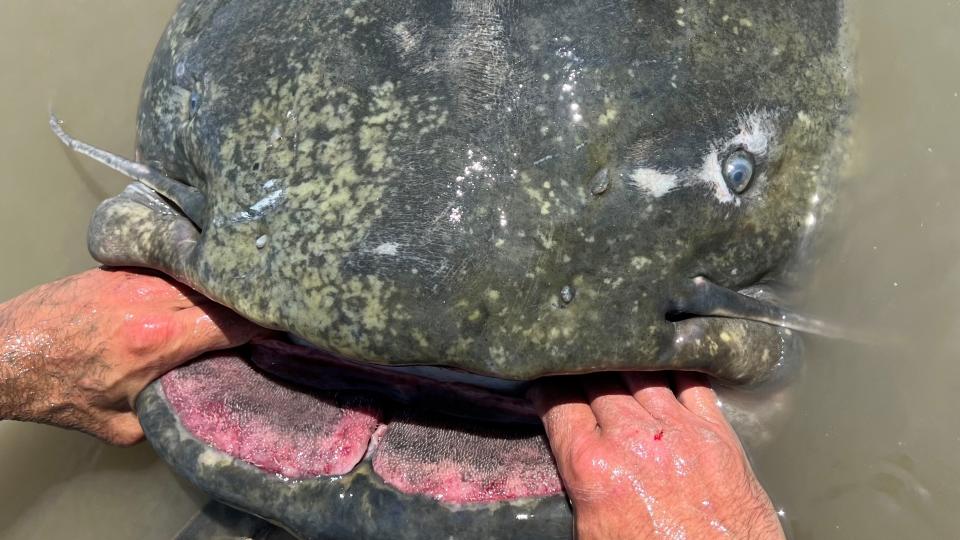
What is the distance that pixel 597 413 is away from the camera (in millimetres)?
2379

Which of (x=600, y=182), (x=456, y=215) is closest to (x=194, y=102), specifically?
(x=456, y=215)

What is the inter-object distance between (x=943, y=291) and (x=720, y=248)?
68 centimetres

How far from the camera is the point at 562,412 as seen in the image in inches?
94.0

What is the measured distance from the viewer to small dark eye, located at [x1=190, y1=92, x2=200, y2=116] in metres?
2.45

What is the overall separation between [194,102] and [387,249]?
2.61ft

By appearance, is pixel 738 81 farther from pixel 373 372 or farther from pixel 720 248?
pixel 373 372

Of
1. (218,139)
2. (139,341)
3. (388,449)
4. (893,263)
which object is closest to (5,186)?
(139,341)

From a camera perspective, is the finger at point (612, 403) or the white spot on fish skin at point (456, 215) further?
the finger at point (612, 403)

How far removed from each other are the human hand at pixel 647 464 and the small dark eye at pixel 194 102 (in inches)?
47.5

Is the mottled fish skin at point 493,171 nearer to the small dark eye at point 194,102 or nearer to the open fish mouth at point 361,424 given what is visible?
the small dark eye at point 194,102

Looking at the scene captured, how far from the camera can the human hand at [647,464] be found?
2.20 meters

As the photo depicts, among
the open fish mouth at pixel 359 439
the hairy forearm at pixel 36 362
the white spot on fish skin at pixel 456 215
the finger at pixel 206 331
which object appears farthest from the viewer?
the hairy forearm at pixel 36 362

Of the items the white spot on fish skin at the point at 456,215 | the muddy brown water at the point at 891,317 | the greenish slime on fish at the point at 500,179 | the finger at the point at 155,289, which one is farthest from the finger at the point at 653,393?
the finger at the point at 155,289

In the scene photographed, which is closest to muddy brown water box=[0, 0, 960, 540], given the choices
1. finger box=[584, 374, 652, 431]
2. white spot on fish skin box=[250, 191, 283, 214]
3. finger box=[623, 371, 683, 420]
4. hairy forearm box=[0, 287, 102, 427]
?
finger box=[623, 371, 683, 420]
